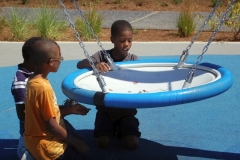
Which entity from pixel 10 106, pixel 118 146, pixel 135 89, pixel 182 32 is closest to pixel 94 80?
pixel 135 89

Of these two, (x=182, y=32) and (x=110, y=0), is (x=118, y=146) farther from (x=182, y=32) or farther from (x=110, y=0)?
(x=110, y=0)

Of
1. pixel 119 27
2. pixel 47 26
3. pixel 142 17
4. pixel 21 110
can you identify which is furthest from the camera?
pixel 142 17

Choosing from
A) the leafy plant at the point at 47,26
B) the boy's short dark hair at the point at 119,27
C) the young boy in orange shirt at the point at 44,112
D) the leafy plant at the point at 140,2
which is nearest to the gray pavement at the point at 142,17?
the leafy plant at the point at 140,2

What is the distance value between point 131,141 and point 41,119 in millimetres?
1158

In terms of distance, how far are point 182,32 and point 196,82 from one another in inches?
254

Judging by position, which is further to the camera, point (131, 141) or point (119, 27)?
point (119, 27)

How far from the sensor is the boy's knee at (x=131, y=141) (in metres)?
4.20

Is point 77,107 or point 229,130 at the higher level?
point 77,107

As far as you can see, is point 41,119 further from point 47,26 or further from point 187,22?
point 187,22

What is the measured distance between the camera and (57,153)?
335cm

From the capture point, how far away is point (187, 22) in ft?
33.2

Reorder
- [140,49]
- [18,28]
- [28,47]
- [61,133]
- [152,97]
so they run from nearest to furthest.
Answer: [152,97], [61,133], [28,47], [140,49], [18,28]

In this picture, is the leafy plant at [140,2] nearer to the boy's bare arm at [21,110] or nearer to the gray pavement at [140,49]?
the gray pavement at [140,49]

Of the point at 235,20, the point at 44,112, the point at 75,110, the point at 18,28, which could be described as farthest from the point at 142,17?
the point at 44,112
